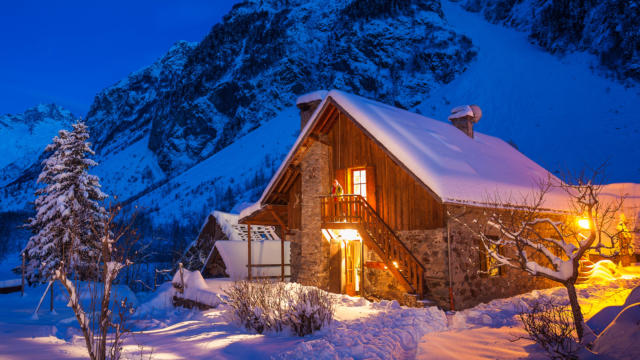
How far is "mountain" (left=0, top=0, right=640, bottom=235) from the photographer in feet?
170

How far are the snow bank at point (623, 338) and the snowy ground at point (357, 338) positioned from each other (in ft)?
3.80

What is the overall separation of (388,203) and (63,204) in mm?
17163

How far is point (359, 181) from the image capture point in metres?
15.6

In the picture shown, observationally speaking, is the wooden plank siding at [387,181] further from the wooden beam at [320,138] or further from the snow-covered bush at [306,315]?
the snow-covered bush at [306,315]

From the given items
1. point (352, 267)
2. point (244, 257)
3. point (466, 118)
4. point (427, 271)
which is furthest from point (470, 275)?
point (244, 257)

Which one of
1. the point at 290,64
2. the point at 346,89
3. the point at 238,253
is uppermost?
the point at 290,64

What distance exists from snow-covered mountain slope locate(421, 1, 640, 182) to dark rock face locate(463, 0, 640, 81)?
1.83 metres

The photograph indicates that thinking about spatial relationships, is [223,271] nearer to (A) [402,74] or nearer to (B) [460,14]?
(A) [402,74]

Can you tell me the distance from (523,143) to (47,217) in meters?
47.7

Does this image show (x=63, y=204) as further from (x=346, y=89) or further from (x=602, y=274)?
(x=346, y=89)

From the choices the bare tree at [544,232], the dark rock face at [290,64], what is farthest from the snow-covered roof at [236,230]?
the dark rock face at [290,64]

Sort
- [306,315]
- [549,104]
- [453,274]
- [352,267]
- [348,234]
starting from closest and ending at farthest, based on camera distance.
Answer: [306,315], [453,274], [348,234], [352,267], [549,104]

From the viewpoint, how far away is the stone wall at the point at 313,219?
15.9 m

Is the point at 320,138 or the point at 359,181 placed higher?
the point at 320,138
